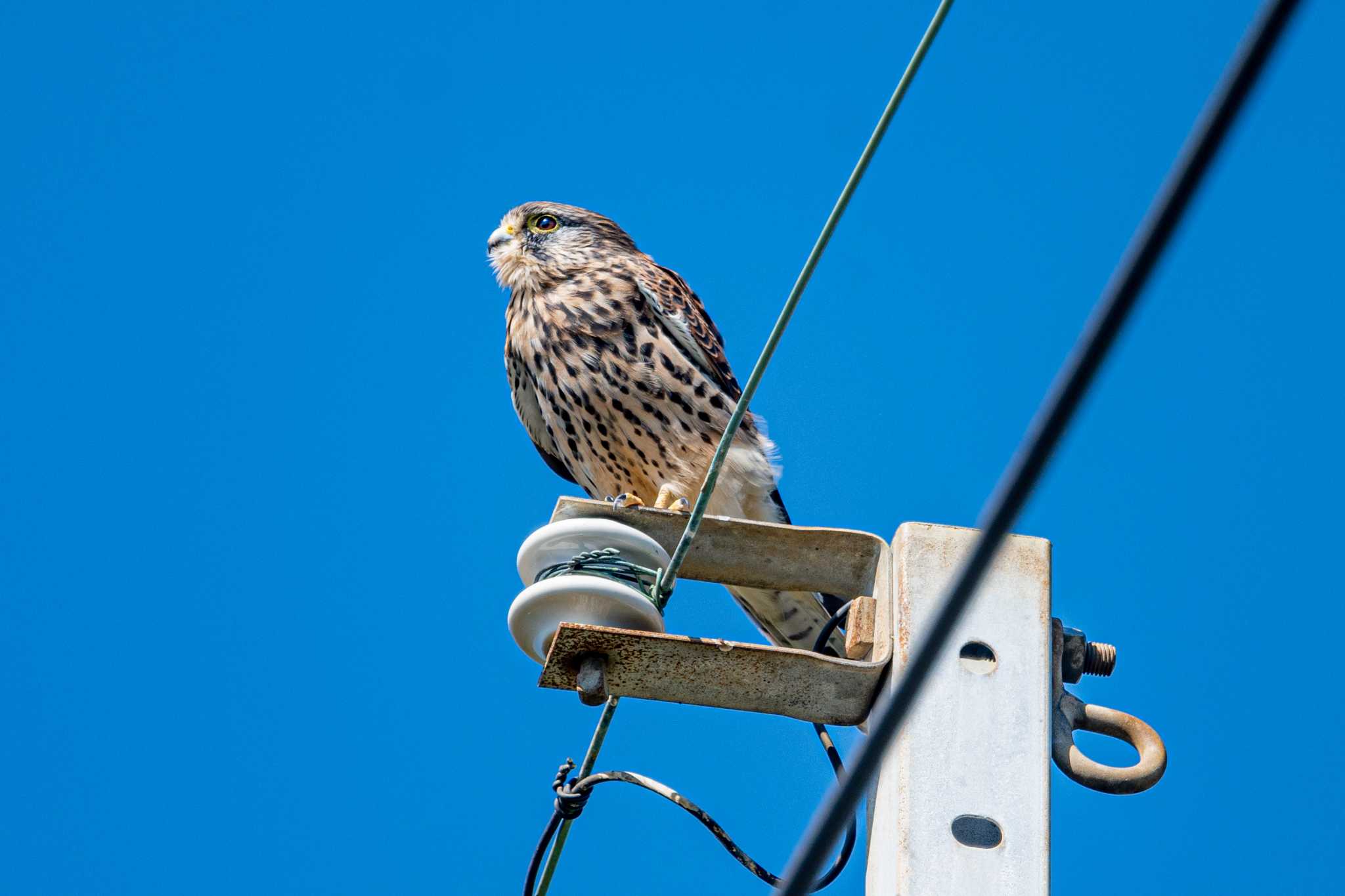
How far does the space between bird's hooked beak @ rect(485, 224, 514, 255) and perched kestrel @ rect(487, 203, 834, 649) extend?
1.04 feet

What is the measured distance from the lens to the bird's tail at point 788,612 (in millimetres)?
4676

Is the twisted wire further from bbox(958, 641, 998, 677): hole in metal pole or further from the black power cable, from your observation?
the black power cable

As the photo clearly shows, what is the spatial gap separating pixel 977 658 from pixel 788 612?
2.19 metres

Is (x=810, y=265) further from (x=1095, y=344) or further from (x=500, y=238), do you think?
(x=500, y=238)

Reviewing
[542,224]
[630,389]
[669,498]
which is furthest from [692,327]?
[542,224]

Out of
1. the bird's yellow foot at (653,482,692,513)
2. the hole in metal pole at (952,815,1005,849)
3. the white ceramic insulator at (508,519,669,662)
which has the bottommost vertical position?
the hole in metal pole at (952,815,1005,849)

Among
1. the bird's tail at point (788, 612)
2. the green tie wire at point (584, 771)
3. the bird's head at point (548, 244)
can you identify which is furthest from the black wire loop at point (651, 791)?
the bird's head at point (548, 244)

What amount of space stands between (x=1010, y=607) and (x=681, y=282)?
3.36 meters

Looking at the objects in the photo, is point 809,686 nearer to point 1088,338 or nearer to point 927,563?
point 927,563

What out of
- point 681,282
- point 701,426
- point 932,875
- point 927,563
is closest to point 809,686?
point 927,563

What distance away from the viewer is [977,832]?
239 centimetres

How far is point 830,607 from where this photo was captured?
16.0 feet

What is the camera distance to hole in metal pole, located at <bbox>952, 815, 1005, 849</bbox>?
2379mm

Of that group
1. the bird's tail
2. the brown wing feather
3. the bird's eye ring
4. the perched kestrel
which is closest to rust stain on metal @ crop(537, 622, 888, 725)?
the bird's tail
